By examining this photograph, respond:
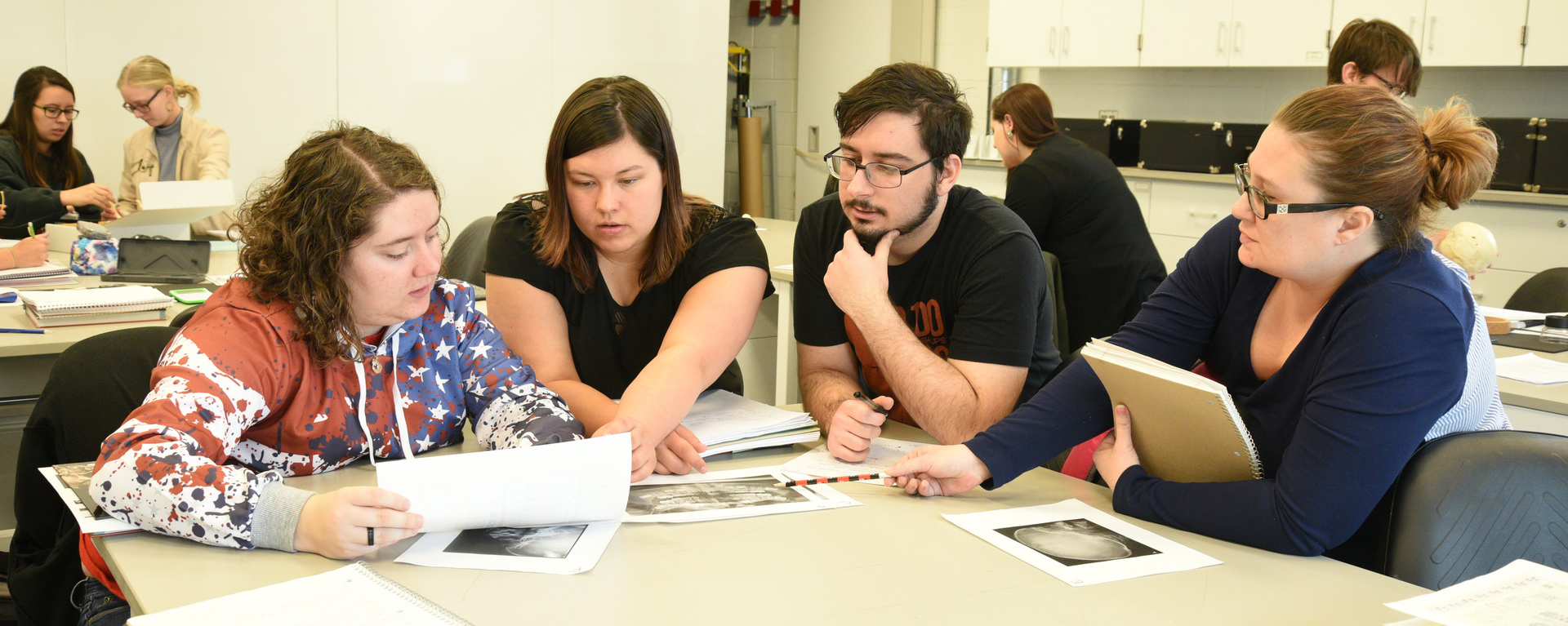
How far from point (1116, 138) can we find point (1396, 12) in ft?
4.23

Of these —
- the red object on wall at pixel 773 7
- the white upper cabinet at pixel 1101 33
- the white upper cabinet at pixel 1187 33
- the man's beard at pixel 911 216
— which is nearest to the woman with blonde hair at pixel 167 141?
the man's beard at pixel 911 216

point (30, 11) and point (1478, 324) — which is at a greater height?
point (30, 11)

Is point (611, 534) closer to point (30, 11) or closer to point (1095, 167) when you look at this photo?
point (1095, 167)

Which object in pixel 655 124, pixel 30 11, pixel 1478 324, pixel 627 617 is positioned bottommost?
pixel 627 617

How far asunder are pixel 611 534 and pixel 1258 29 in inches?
183

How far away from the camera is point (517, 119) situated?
17.2ft

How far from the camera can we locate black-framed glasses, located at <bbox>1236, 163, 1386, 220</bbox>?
1.25 m

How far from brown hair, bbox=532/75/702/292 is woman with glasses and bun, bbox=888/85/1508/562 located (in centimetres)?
59

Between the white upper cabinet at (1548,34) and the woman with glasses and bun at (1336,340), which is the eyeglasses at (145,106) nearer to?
the woman with glasses and bun at (1336,340)

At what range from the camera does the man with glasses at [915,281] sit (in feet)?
5.66

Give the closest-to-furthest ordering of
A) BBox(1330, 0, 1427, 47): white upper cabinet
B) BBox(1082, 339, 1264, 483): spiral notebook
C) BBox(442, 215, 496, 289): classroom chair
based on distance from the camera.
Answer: BBox(1082, 339, 1264, 483): spiral notebook < BBox(442, 215, 496, 289): classroom chair < BBox(1330, 0, 1427, 47): white upper cabinet

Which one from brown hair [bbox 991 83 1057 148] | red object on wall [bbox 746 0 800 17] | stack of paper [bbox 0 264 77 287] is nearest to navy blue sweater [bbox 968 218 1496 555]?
brown hair [bbox 991 83 1057 148]

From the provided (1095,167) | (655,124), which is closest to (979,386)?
(655,124)

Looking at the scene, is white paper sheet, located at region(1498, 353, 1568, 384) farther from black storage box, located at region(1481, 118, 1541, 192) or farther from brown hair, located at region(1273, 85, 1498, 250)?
black storage box, located at region(1481, 118, 1541, 192)
